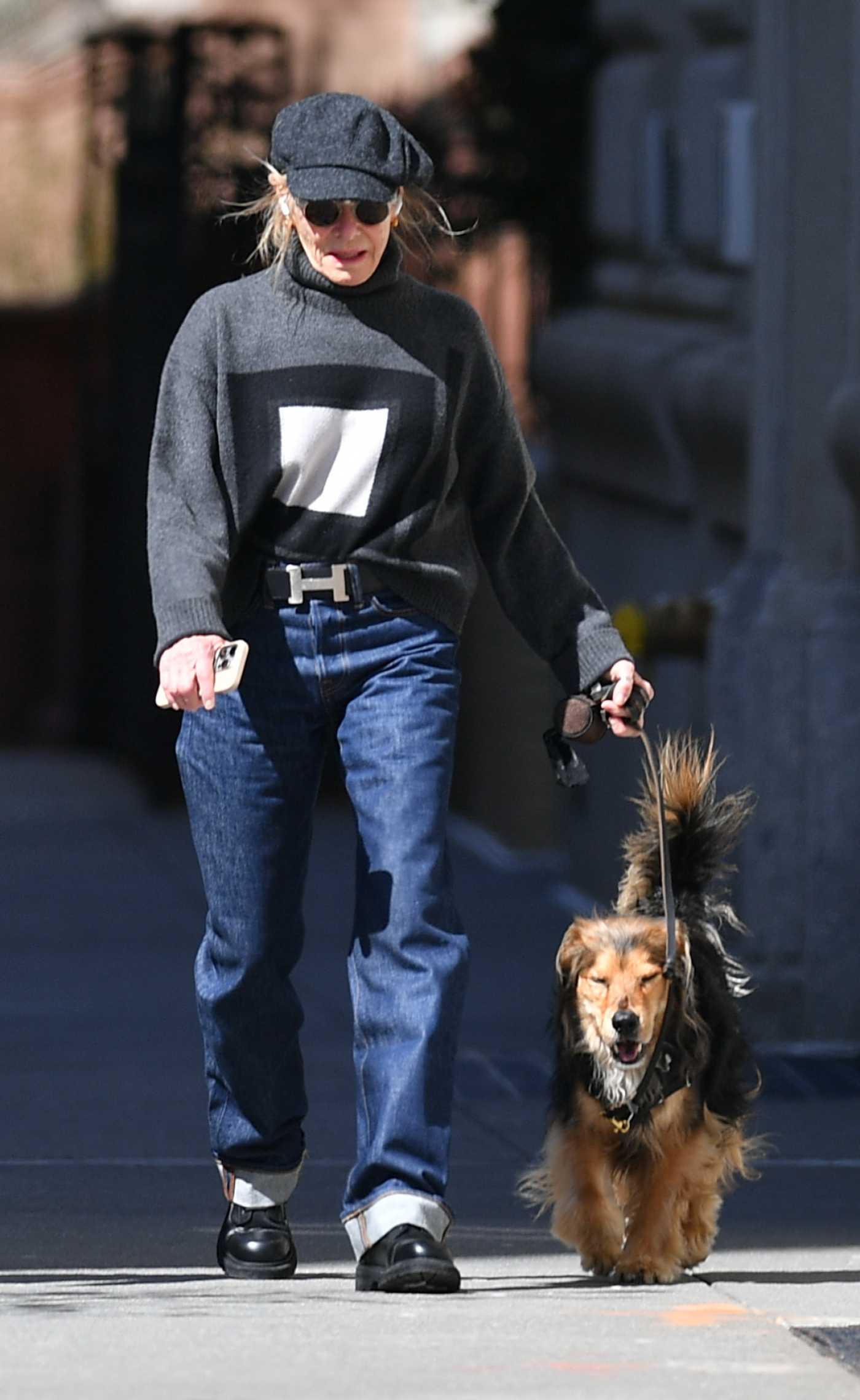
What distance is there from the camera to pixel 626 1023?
4855 mm

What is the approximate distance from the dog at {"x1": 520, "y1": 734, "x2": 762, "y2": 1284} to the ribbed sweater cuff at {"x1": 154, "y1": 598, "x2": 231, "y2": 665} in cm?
84

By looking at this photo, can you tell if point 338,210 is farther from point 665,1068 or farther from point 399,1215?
point 399,1215

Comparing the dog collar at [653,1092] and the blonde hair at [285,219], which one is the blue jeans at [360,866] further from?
the blonde hair at [285,219]

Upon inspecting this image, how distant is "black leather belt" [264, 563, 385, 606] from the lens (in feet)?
15.7

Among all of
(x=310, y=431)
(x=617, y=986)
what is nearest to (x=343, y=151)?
(x=310, y=431)

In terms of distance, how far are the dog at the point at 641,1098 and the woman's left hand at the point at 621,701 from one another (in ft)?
0.92

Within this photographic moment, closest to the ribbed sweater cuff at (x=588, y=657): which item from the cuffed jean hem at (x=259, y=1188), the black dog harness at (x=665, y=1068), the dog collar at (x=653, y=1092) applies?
the black dog harness at (x=665, y=1068)

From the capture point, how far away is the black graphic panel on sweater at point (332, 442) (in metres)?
4.79

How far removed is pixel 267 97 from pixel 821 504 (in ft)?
19.1

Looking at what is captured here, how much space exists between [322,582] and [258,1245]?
3.54 feet

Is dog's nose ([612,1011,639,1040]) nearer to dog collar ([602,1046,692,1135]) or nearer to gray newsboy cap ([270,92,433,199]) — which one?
dog collar ([602,1046,692,1135])

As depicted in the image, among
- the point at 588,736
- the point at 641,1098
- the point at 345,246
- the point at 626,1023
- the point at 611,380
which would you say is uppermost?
the point at 345,246

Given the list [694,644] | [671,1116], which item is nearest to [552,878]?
[694,644]

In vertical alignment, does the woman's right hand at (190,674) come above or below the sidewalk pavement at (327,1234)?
above
